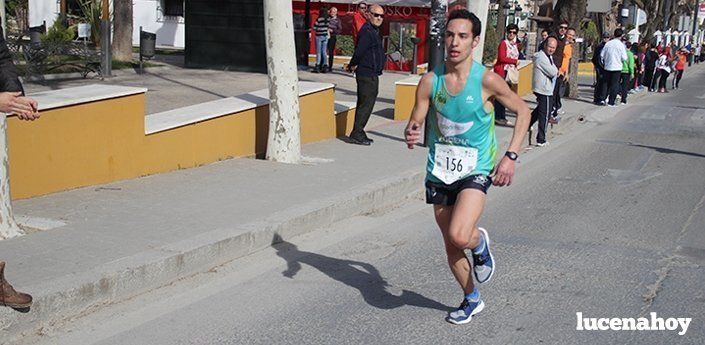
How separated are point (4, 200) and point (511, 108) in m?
3.85

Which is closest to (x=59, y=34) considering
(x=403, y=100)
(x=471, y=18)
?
(x=403, y=100)

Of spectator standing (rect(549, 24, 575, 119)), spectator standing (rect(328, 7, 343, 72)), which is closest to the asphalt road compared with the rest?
spectator standing (rect(549, 24, 575, 119))

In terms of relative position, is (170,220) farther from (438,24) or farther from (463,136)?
(438,24)

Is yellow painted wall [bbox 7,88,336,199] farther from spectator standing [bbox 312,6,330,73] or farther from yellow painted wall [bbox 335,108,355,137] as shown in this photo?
spectator standing [bbox 312,6,330,73]

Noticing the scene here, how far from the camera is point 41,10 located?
37.8m

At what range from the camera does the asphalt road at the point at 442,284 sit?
6113 mm

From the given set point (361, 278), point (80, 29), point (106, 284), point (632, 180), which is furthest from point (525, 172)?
point (80, 29)

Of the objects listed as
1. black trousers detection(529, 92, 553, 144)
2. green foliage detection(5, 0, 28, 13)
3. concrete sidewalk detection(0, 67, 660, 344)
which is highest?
green foliage detection(5, 0, 28, 13)

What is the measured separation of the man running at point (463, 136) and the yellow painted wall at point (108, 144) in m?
4.11

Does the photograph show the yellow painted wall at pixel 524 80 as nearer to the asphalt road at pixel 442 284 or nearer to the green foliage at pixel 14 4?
the asphalt road at pixel 442 284

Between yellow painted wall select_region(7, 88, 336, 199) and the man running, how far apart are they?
4.11 metres

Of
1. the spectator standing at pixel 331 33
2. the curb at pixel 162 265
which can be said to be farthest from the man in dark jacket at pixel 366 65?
the spectator standing at pixel 331 33

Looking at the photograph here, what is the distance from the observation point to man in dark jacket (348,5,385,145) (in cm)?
1378

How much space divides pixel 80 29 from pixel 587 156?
15.1 meters
